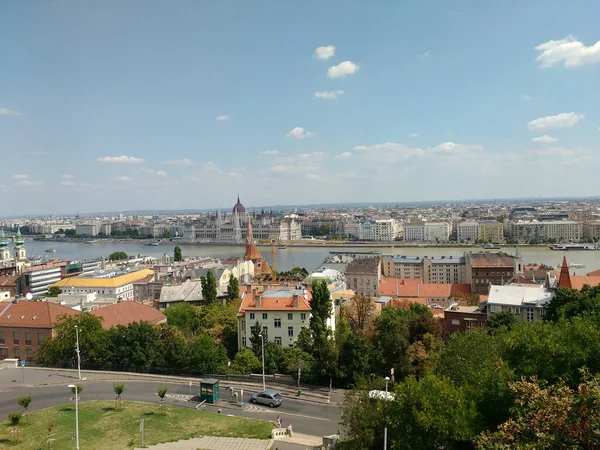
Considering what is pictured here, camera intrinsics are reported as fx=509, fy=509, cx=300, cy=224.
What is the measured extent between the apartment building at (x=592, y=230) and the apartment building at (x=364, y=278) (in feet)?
252

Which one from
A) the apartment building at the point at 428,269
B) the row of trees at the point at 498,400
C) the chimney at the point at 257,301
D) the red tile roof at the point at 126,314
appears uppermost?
the row of trees at the point at 498,400

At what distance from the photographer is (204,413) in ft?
45.4

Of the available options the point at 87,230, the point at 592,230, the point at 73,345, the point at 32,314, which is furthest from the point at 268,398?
the point at 87,230

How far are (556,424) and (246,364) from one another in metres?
13.2

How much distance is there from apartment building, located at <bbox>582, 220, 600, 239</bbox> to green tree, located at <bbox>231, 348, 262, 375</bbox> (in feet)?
337

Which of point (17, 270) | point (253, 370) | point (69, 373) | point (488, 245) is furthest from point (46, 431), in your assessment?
point (488, 245)

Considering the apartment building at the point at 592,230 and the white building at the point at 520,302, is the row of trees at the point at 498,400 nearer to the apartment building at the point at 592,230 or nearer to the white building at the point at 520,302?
the white building at the point at 520,302

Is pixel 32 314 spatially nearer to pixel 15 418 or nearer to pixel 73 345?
pixel 73 345

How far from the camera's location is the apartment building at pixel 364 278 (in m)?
44.1

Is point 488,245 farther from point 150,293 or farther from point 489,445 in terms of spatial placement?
point 489,445

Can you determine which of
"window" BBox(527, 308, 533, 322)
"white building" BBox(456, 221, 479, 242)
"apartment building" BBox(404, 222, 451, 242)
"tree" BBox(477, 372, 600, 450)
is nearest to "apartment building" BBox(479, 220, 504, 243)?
"white building" BBox(456, 221, 479, 242)

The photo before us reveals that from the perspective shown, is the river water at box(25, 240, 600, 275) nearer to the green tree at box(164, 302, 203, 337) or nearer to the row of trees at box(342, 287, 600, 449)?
the green tree at box(164, 302, 203, 337)

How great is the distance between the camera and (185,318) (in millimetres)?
25656

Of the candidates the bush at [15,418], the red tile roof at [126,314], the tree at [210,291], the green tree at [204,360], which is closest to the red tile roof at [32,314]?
the red tile roof at [126,314]
